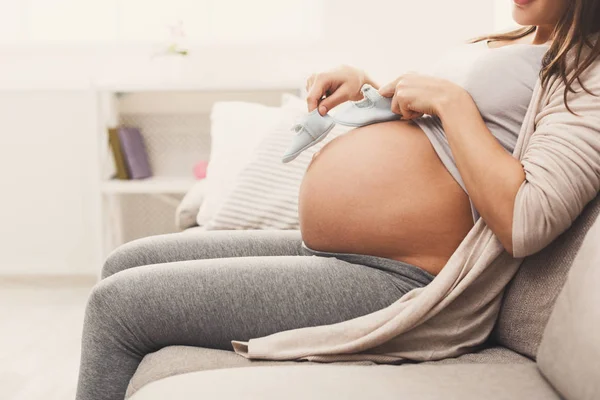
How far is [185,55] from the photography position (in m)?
3.01

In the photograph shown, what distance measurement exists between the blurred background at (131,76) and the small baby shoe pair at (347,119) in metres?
1.74

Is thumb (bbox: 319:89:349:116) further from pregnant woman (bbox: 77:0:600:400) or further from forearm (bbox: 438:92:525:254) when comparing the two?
forearm (bbox: 438:92:525:254)

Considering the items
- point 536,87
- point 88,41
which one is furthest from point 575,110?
point 88,41

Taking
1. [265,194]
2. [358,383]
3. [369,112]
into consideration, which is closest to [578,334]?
[358,383]

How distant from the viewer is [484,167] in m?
0.92

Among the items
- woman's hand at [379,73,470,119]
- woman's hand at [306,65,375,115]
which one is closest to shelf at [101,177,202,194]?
woman's hand at [306,65,375,115]

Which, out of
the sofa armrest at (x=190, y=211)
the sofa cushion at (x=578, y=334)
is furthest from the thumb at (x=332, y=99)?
the sofa armrest at (x=190, y=211)

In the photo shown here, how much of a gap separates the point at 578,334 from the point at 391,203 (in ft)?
1.12

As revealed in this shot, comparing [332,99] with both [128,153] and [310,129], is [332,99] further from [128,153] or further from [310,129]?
[128,153]

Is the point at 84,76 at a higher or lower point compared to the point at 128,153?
higher

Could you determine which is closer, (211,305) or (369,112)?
(211,305)

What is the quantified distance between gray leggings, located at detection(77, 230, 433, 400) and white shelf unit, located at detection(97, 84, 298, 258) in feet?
6.37

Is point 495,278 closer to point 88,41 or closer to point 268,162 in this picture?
point 268,162

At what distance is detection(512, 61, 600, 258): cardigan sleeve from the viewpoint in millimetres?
878
